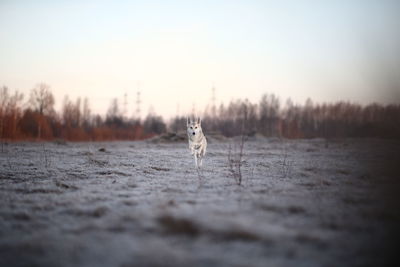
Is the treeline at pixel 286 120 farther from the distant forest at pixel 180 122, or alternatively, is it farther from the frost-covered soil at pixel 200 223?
the frost-covered soil at pixel 200 223

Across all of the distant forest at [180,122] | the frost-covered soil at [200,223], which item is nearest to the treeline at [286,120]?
the distant forest at [180,122]

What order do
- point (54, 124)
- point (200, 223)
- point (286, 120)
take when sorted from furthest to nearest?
point (286, 120) → point (54, 124) → point (200, 223)

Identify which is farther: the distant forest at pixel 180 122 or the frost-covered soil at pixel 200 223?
the distant forest at pixel 180 122

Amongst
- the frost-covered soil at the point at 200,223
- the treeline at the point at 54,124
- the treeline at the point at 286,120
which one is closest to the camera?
the frost-covered soil at the point at 200,223

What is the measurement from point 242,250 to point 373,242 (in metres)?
1.82

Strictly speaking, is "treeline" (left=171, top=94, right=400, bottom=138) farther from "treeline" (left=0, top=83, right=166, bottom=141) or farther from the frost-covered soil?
the frost-covered soil

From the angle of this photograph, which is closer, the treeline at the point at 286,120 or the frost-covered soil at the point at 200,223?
the frost-covered soil at the point at 200,223

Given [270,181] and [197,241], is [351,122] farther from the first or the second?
[197,241]

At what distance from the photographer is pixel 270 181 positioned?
784 centimetres

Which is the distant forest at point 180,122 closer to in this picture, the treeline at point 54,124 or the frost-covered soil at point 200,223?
the treeline at point 54,124

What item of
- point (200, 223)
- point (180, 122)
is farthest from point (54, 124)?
point (200, 223)

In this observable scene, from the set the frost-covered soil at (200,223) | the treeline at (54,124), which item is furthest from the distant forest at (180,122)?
the frost-covered soil at (200,223)

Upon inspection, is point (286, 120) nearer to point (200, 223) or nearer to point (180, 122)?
point (180, 122)

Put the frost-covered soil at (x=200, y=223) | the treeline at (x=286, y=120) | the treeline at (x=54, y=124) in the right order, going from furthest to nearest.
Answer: the treeline at (x=286, y=120) → the treeline at (x=54, y=124) → the frost-covered soil at (x=200, y=223)
